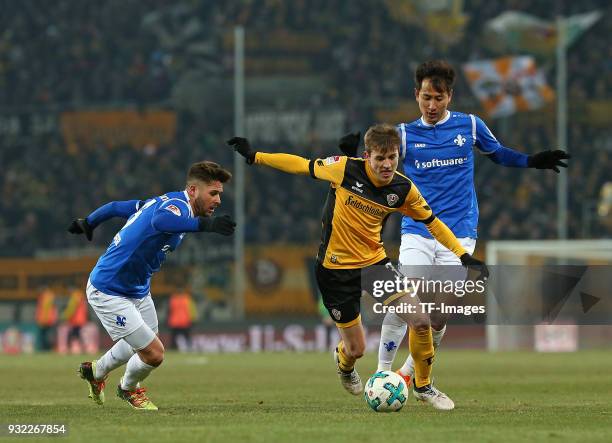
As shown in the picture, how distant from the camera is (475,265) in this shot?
939 cm

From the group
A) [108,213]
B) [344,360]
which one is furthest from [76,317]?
[344,360]

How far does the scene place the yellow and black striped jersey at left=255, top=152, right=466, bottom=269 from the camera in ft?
31.4

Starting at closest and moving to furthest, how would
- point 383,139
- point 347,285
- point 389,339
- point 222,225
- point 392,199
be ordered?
1. point 222,225
2. point 383,139
3. point 392,199
4. point 347,285
5. point 389,339

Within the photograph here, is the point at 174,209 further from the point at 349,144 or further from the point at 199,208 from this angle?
the point at 349,144

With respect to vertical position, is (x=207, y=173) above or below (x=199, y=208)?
above

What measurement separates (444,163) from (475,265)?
4.29ft

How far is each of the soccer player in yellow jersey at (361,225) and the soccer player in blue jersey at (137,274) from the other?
51cm

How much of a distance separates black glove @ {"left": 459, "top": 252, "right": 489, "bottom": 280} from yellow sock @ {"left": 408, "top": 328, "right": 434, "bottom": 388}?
2.42ft

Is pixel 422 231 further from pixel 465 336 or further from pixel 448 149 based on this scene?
pixel 465 336

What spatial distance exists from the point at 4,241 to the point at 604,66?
16.1 metres

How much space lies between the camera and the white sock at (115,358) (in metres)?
10.5

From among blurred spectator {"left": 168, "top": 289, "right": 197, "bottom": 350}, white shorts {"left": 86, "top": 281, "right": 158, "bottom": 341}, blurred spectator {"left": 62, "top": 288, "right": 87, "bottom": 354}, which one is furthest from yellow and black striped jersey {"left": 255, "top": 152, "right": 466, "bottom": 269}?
blurred spectator {"left": 62, "top": 288, "right": 87, "bottom": 354}

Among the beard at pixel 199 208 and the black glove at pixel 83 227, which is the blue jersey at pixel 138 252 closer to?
the beard at pixel 199 208

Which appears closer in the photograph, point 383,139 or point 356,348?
point 383,139
